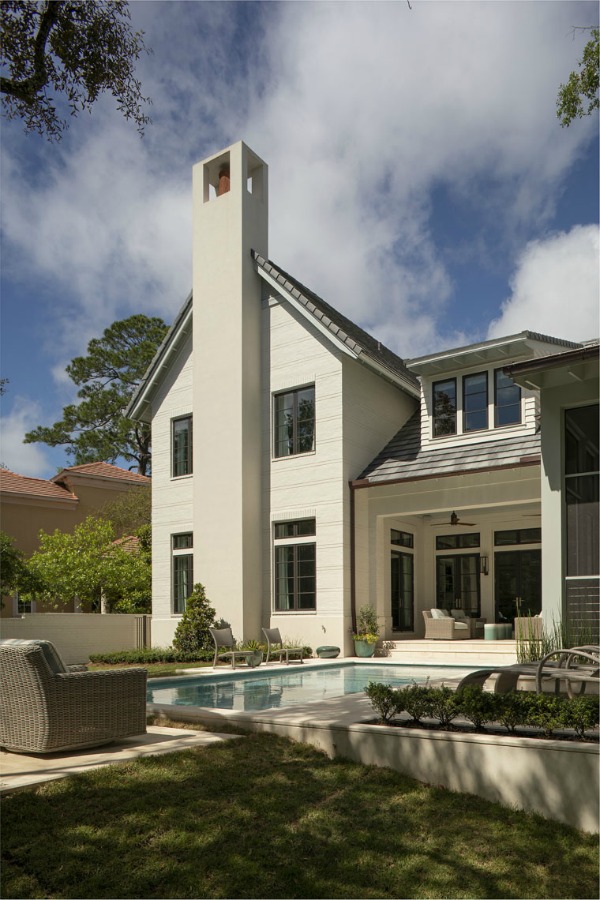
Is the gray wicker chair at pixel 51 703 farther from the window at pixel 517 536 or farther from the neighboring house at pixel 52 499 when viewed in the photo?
the neighboring house at pixel 52 499

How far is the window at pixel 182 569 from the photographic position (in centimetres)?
2123

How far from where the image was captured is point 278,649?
18109mm

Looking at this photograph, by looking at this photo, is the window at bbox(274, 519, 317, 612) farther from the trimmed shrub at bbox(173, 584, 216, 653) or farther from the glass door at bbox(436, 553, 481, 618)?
the glass door at bbox(436, 553, 481, 618)

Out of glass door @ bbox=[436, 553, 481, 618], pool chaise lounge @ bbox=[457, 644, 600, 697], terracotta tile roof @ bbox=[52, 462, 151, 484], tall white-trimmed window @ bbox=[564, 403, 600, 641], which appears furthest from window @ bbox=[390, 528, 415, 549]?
pool chaise lounge @ bbox=[457, 644, 600, 697]

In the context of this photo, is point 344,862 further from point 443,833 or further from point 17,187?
point 17,187

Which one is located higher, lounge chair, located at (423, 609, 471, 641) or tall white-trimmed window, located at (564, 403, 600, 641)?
tall white-trimmed window, located at (564, 403, 600, 641)

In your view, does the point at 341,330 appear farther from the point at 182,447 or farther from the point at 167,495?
the point at 167,495

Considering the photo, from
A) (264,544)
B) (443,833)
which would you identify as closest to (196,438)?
(264,544)

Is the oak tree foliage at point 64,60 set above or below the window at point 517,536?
above

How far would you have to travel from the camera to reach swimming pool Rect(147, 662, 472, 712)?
1050 cm

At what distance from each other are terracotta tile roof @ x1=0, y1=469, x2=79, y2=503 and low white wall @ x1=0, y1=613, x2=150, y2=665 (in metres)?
7.13

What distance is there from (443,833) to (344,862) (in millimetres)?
824

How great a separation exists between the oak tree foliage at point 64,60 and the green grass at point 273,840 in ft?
20.5

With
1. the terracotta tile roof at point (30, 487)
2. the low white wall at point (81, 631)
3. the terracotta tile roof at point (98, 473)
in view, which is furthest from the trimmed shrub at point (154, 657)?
the terracotta tile roof at point (98, 473)
